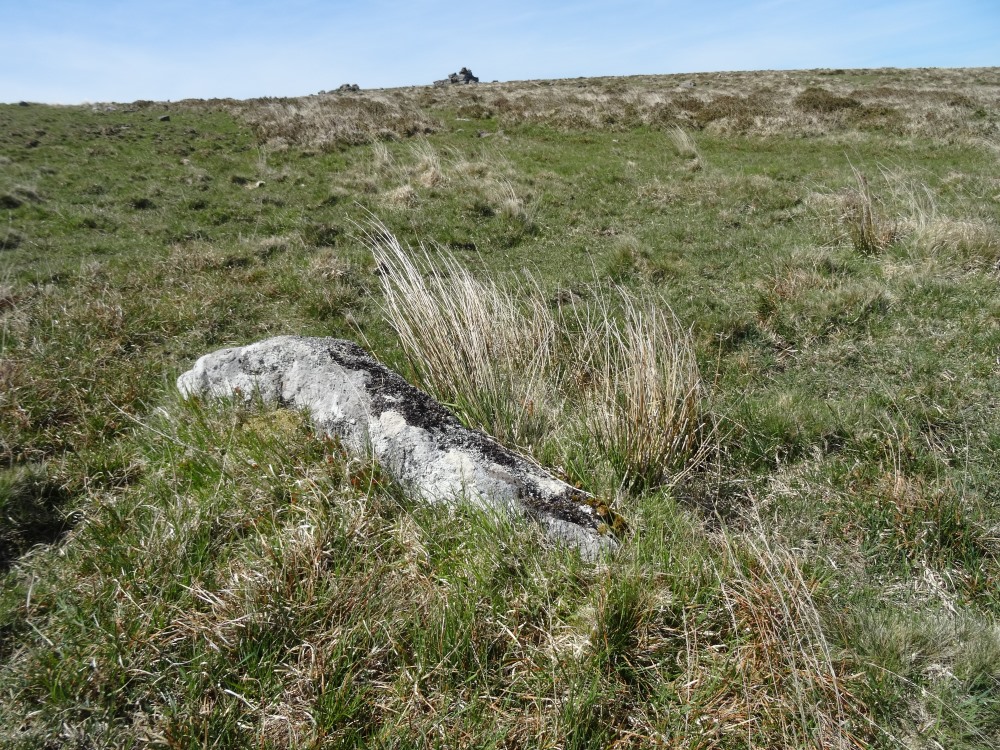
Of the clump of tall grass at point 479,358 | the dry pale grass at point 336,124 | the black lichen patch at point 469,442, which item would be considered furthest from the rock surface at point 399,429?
Answer: the dry pale grass at point 336,124

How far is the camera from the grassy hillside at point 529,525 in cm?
201

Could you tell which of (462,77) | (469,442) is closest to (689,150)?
(469,442)

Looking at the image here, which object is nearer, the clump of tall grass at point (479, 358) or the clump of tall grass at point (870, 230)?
the clump of tall grass at point (479, 358)

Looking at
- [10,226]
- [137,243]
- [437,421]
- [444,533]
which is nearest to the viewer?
[444,533]

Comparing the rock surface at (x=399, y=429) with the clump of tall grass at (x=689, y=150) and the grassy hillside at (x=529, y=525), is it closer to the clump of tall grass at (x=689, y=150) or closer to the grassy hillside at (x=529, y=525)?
the grassy hillside at (x=529, y=525)

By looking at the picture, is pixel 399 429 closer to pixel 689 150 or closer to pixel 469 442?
pixel 469 442

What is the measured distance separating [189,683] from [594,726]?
1.46 meters

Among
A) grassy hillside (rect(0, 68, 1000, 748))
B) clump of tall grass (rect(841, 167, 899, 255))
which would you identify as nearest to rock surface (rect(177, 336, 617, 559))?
grassy hillside (rect(0, 68, 1000, 748))

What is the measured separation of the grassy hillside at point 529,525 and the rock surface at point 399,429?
0.49 ft

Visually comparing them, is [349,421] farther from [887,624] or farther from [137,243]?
[137,243]

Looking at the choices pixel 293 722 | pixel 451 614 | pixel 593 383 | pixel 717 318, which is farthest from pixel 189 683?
pixel 717 318

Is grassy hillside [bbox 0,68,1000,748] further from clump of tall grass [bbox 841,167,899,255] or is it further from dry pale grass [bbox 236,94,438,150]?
dry pale grass [bbox 236,94,438,150]

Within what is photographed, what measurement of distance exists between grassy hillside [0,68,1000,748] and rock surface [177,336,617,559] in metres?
0.15

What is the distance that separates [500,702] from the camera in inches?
82.7
